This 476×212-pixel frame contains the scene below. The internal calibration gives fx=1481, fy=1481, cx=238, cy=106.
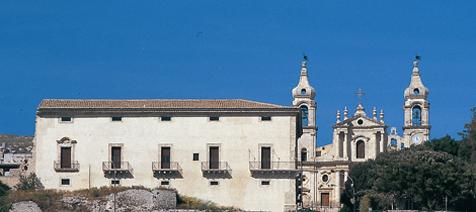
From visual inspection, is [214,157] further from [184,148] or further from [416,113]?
[416,113]

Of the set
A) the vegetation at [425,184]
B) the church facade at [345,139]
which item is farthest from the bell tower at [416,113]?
the vegetation at [425,184]

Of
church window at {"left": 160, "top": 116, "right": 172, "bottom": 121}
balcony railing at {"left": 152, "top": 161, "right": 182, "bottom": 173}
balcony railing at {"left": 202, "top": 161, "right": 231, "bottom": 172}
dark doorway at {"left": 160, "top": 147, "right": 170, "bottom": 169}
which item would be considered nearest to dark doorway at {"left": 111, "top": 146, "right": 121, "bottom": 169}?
balcony railing at {"left": 152, "top": 161, "right": 182, "bottom": 173}

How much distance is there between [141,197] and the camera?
7838 cm

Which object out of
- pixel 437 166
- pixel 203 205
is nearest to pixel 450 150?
pixel 437 166

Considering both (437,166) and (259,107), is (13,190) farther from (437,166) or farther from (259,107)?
(437,166)

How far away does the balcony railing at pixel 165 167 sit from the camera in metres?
80.8

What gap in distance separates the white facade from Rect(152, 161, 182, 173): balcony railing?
0.18 ft

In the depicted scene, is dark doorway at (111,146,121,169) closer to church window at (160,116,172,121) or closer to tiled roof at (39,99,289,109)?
tiled roof at (39,99,289,109)

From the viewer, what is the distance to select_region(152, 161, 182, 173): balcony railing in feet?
265

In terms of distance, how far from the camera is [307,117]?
13412 cm

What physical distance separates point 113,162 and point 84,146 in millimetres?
1853

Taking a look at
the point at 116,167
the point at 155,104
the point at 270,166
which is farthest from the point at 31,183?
the point at 270,166

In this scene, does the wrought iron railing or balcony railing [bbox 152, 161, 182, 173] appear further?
balcony railing [bbox 152, 161, 182, 173]

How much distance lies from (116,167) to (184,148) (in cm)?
386
